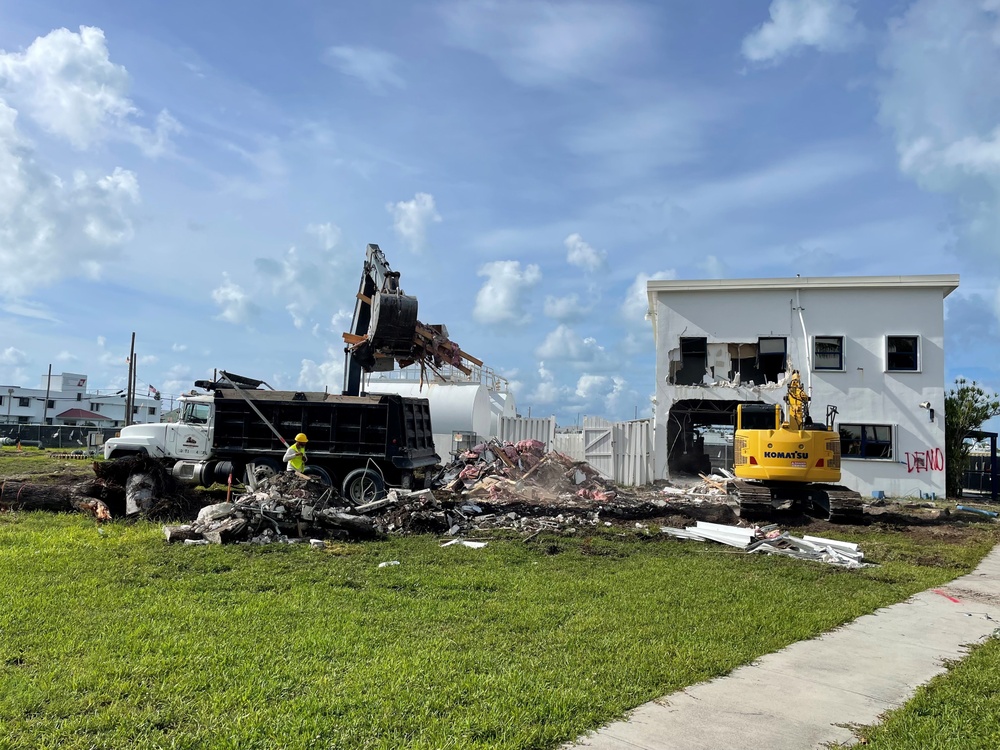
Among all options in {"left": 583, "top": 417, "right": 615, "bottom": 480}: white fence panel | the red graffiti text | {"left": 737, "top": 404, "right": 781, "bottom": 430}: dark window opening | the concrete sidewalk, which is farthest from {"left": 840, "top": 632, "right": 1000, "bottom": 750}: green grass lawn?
the red graffiti text

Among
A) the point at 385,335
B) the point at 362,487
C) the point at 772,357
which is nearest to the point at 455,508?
the point at 362,487

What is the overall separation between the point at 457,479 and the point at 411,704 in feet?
57.7

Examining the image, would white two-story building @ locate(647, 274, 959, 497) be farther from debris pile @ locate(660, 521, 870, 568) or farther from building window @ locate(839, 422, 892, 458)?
debris pile @ locate(660, 521, 870, 568)

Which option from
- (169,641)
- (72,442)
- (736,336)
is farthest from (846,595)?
(72,442)

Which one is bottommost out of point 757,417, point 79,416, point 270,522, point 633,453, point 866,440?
point 270,522

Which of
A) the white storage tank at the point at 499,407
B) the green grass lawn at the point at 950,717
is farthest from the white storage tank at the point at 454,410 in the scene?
the green grass lawn at the point at 950,717

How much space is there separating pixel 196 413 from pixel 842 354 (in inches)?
847

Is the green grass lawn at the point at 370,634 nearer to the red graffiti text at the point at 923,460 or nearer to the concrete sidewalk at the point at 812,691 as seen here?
the concrete sidewalk at the point at 812,691

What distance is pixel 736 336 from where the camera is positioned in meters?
26.5

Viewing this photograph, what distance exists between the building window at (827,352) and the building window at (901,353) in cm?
155

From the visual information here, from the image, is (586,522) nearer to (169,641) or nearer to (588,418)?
(169,641)

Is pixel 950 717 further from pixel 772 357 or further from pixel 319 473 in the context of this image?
pixel 772 357

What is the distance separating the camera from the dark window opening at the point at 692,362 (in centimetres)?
2714

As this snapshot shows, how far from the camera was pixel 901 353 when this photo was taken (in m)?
25.3
